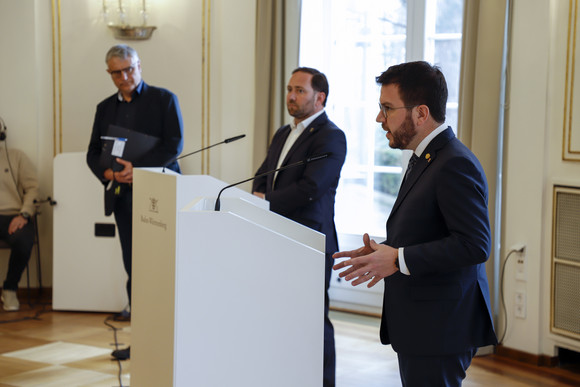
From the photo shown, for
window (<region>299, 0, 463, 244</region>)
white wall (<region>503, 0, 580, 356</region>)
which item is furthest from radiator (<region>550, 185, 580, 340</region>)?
window (<region>299, 0, 463, 244</region>)

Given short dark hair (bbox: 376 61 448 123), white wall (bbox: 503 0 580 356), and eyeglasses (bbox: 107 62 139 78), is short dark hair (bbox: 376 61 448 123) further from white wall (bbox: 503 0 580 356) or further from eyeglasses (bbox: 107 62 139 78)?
eyeglasses (bbox: 107 62 139 78)

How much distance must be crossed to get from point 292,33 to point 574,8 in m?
2.07

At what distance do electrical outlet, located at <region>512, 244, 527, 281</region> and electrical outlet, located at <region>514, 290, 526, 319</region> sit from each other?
0.30ft

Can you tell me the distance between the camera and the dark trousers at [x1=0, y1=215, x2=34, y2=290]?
5195 millimetres

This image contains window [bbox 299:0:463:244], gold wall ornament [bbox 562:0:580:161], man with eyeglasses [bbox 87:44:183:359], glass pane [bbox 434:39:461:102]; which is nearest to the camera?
gold wall ornament [bbox 562:0:580:161]

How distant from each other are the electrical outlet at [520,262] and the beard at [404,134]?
2.38 metres

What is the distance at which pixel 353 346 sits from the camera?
4410mm

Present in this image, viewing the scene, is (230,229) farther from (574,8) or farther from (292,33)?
(292,33)

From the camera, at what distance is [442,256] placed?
1.81 metres

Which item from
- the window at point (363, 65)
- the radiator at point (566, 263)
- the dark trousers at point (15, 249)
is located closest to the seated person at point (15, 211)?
the dark trousers at point (15, 249)

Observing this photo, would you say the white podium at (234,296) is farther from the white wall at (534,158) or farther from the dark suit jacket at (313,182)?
the white wall at (534,158)

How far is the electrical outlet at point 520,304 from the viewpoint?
414 centimetres

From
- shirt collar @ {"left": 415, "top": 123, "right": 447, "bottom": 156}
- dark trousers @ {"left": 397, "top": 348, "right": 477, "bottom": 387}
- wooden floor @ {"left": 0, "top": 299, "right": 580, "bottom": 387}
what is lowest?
wooden floor @ {"left": 0, "top": 299, "right": 580, "bottom": 387}

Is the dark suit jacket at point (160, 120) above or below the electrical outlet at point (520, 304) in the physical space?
above
